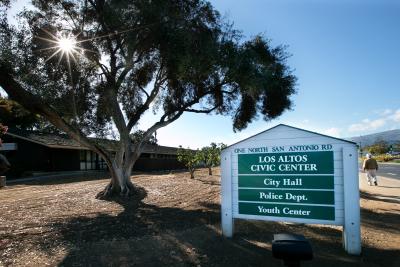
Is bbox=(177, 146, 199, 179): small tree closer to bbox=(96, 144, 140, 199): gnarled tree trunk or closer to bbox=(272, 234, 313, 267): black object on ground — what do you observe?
bbox=(96, 144, 140, 199): gnarled tree trunk

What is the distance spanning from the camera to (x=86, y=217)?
9.64 meters

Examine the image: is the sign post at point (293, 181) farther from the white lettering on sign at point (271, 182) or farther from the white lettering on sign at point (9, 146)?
the white lettering on sign at point (9, 146)

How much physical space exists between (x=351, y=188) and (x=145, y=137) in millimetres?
10902

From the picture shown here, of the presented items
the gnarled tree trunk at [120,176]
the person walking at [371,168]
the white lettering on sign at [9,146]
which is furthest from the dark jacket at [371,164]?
the white lettering on sign at [9,146]

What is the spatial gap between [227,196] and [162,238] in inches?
56.9

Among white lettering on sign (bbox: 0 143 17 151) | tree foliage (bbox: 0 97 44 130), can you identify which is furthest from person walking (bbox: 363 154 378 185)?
tree foliage (bbox: 0 97 44 130)

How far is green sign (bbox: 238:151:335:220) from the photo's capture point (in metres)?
5.97

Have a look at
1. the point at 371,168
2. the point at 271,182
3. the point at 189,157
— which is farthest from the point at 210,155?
the point at 271,182

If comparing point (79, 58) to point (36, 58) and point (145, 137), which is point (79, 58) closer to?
point (36, 58)

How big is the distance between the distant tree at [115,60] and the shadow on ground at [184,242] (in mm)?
4999

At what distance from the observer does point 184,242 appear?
6.65 metres

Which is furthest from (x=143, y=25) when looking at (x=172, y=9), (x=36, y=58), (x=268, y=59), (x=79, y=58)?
(x=268, y=59)

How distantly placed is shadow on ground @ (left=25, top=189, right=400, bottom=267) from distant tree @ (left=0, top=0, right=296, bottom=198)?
5.00 meters

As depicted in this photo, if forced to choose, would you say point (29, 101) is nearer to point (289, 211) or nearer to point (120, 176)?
point (120, 176)
